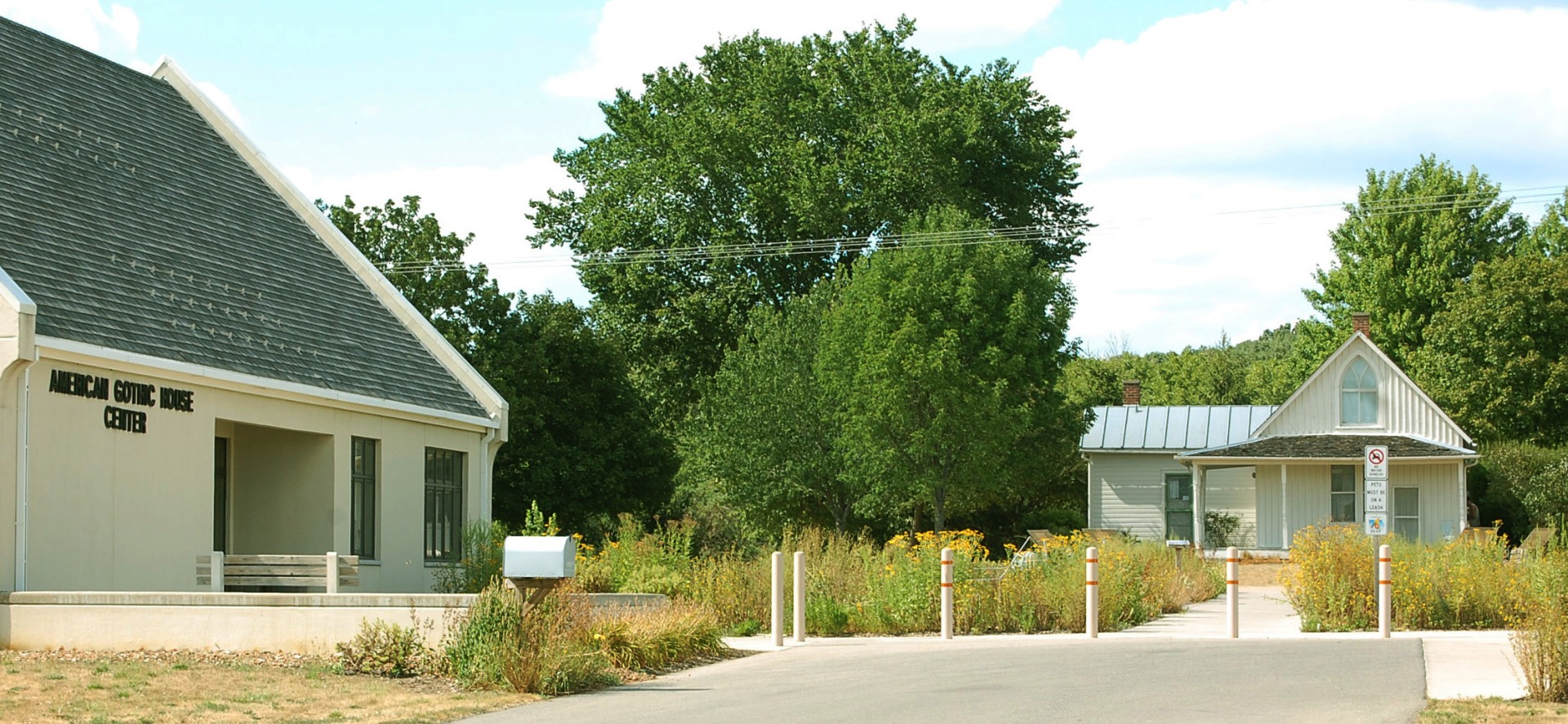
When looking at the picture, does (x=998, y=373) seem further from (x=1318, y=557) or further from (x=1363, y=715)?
(x=1363, y=715)

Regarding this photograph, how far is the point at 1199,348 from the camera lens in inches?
4021

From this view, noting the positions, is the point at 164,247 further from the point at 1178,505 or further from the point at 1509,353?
the point at 1509,353

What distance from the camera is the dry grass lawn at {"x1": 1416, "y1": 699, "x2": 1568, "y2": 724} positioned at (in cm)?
1123

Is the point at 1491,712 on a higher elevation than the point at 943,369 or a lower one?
lower

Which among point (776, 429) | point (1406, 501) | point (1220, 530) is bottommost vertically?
point (1220, 530)

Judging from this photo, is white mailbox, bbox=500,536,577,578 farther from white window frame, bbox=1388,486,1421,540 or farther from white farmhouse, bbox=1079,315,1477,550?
white window frame, bbox=1388,486,1421,540

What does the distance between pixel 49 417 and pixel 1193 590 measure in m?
17.2

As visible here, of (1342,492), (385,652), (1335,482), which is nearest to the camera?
(385,652)

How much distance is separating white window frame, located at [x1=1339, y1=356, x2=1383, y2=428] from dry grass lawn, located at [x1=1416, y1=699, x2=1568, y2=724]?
3147cm

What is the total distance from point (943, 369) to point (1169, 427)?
39.8 ft

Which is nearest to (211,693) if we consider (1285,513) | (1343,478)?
(1285,513)

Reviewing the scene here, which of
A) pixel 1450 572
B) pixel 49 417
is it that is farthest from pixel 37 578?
pixel 1450 572

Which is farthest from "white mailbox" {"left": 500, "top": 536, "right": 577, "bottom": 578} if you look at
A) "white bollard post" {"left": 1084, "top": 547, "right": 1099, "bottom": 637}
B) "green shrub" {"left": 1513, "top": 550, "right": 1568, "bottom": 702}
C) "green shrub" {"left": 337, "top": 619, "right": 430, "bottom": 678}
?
"green shrub" {"left": 1513, "top": 550, "right": 1568, "bottom": 702}

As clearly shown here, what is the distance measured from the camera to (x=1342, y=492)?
42250 mm
